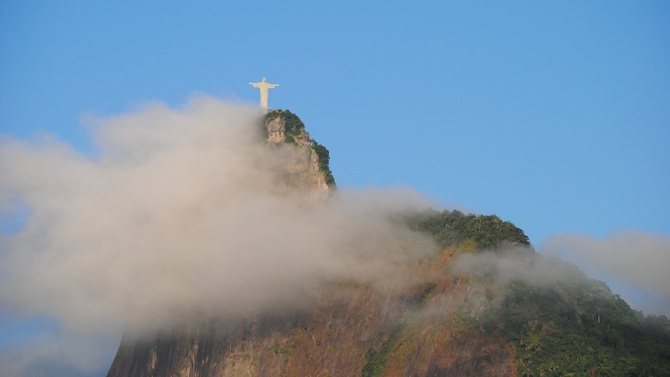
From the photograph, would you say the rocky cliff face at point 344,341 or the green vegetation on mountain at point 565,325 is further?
the rocky cliff face at point 344,341

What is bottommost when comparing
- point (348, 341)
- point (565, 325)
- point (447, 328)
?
point (565, 325)

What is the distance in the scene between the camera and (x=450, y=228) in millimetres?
195125

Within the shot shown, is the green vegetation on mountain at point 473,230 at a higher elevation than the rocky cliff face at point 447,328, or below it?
higher

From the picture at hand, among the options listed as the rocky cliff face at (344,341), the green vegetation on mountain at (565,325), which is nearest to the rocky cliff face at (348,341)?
the rocky cliff face at (344,341)

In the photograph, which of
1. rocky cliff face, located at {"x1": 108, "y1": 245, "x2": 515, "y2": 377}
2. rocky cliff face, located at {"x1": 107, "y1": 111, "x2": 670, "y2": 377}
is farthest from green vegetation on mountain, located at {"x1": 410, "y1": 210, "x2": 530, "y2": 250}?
rocky cliff face, located at {"x1": 108, "y1": 245, "x2": 515, "y2": 377}

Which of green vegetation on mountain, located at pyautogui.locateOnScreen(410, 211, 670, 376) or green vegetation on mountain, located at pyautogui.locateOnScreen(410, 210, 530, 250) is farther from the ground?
green vegetation on mountain, located at pyautogui.locateOnScreen(410, 210, 530, 250)

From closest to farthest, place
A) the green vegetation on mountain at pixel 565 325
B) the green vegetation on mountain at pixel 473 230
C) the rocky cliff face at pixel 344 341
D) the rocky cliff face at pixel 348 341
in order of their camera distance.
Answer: the green vegetation on mountain at pixel 565 325, the rocky cliff face at pixel 348 341, the rocky cliff face at pixel 344 341, the green vegetation on mountain at pixel 473 230

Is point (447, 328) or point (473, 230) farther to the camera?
point (473, 230)

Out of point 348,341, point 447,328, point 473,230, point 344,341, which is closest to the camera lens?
point 447,328

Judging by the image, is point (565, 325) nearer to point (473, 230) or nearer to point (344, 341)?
point (473, 230)

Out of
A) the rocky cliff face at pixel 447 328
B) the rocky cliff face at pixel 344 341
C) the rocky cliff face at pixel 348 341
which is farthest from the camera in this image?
the rocky cliff face at pixel 344 341

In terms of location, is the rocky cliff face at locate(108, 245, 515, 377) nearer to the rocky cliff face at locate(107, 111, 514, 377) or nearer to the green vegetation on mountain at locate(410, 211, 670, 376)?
the rocky cliff face at locate(107, 111, 514, 377)

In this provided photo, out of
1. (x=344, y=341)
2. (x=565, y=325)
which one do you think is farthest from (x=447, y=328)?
Answer: (x=344, y=341)

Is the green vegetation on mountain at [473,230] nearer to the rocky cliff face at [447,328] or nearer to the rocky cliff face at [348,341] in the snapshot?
the rocky cliff face at [447,328]
